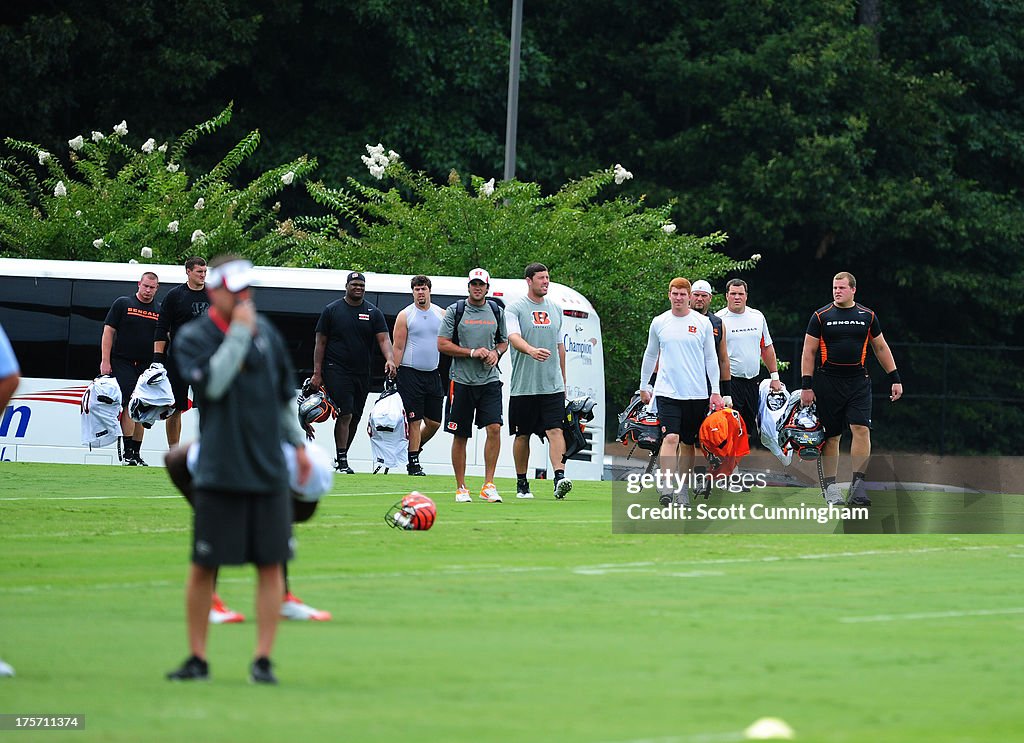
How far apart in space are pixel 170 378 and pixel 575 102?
23.7m

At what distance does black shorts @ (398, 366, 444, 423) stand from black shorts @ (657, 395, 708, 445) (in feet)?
13.4

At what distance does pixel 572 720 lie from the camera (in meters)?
6.94

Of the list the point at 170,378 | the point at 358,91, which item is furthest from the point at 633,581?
the point at 358,91

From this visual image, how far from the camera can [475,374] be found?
17578 millimetres

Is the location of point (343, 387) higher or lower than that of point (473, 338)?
lower

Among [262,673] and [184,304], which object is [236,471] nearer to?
[262,673]

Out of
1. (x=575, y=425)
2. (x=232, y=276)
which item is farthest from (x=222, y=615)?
(x=575, y=425)

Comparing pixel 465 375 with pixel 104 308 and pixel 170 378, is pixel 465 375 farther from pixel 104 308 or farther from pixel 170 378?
pixel 104 308

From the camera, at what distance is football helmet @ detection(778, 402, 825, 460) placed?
17.6 m

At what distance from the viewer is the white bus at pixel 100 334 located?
2434 centimetres

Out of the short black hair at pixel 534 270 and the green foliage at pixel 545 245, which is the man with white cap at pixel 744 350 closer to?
the short black hair at pixel 534 270

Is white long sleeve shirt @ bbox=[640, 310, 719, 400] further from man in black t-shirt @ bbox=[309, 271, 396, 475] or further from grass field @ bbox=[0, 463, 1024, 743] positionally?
man in black t-shirt @ bbox=[309, 271, 396, 475]

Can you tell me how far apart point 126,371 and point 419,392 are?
3.56m

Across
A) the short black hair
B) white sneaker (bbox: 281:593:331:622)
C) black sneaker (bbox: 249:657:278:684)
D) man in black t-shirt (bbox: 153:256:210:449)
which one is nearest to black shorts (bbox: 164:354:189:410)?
man in black t-shirt (bbox: 153:256:210:449)
